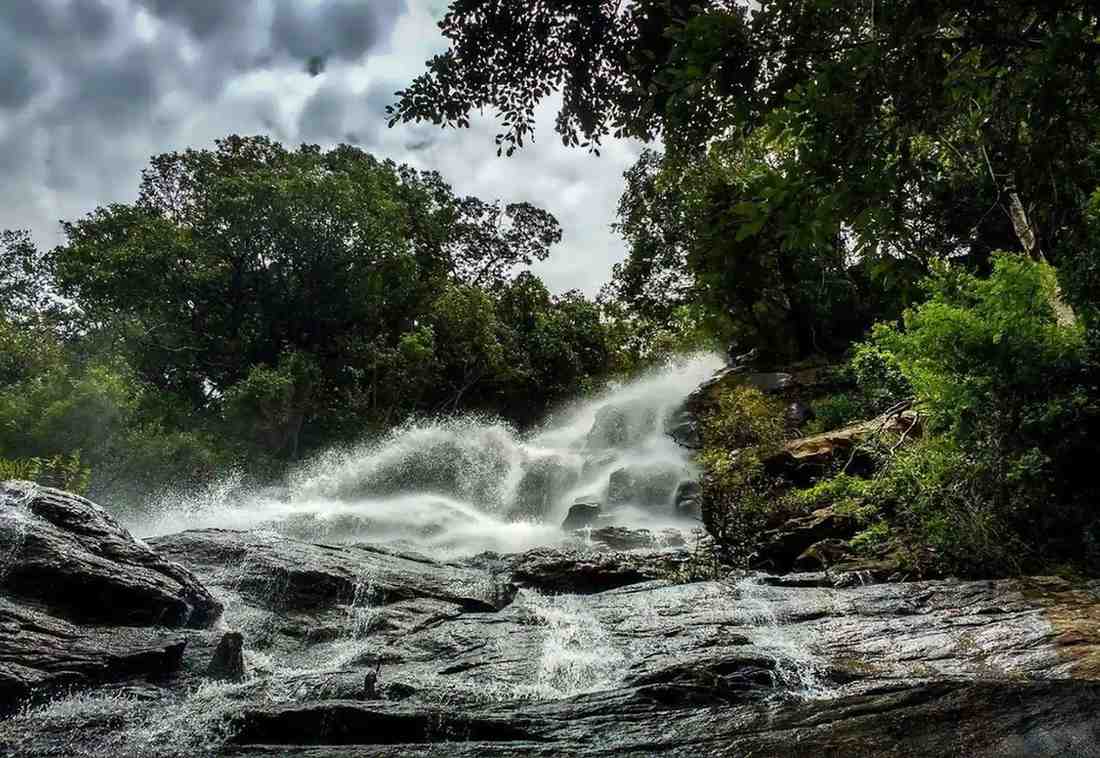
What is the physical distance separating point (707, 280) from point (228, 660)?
5.36 m

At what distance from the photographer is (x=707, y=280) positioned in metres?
3.84

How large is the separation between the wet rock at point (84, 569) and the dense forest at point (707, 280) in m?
5.34

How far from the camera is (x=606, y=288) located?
31469mm

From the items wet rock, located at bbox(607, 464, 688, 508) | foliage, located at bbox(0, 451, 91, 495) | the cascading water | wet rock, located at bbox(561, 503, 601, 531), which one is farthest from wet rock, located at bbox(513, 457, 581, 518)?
foliage, located at bbox(0, 451, 91, 495)

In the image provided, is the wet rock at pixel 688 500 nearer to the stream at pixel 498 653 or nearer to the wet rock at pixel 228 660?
the stream at pixel 498 653

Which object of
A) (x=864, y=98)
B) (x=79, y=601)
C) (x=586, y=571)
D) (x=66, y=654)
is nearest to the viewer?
(x=864, y=98)

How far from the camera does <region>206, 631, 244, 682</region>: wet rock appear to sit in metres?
5.93

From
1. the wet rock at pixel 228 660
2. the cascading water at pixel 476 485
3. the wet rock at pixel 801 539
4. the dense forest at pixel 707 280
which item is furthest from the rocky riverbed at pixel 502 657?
the cascading water at pixel 476 485

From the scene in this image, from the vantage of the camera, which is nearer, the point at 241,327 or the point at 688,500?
the point at 688,500

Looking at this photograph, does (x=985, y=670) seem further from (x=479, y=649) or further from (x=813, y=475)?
(x=813, y=475)

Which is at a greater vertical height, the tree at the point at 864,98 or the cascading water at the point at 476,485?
the cascading water at the point at 476,485

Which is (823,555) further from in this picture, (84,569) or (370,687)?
(84,569)

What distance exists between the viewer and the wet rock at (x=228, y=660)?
233 inches

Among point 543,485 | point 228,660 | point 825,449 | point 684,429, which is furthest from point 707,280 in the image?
point 543,485
